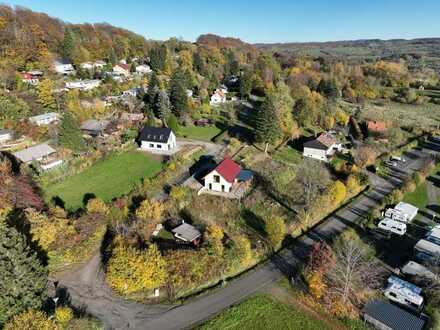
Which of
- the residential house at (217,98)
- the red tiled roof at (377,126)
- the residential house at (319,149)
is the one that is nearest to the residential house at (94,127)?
the residential house at (217,98)

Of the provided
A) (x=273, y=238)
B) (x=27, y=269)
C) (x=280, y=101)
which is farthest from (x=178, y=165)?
(x=280, y=101)

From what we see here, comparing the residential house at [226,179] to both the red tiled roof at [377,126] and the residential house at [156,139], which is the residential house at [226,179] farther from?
the red tiled roof at [377,126]

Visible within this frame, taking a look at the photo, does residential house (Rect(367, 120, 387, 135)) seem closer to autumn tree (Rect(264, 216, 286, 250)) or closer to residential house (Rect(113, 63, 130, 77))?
autumn tree (Rect(264, 216, 286, 250))

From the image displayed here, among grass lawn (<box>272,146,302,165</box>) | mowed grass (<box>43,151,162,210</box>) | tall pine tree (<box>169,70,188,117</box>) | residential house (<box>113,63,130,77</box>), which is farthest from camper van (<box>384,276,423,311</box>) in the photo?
residential house (<box>113,63,130,77</box>)

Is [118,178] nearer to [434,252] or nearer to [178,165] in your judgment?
[178,165]

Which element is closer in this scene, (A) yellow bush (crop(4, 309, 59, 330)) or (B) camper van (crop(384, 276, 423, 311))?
(A) yellow bush (crop(4, 309, 59, 330))

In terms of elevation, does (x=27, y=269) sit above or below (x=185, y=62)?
below
